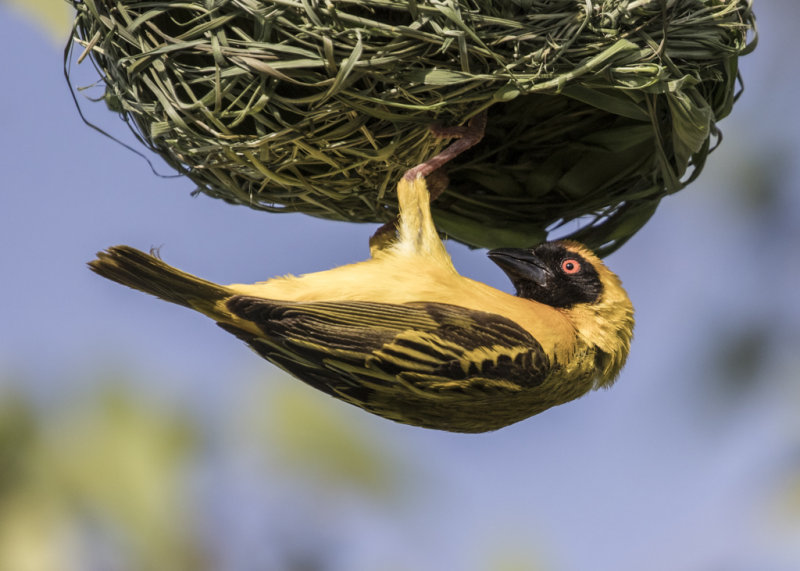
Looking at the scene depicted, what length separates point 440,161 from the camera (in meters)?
2.11

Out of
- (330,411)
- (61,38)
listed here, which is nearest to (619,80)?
(61,38)

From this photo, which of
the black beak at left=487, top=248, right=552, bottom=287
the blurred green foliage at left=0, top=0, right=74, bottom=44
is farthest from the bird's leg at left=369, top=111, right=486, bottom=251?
the blurred green foliage at left=0, top=0, right=74, bottom=44

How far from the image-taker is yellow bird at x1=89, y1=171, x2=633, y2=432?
1.97 m

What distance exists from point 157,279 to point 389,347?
440mm

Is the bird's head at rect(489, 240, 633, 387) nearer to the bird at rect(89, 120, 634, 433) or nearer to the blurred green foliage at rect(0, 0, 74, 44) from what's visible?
the bird at rect(89, 120, 634, 433)

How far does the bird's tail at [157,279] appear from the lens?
1.95m

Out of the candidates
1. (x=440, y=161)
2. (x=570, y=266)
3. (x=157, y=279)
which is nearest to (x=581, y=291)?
(x=570, y=266)

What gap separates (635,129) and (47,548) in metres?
1.81

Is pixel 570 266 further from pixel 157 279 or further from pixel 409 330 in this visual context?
pixel 157 279

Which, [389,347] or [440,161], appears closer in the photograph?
[389,347]

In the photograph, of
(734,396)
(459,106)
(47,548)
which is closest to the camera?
(459,106)

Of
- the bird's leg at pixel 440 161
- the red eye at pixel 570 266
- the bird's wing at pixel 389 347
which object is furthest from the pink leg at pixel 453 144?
the red eye at pixel 570 266

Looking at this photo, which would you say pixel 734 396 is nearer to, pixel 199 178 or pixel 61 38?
pixel 199 178

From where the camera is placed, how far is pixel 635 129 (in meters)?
2.22
